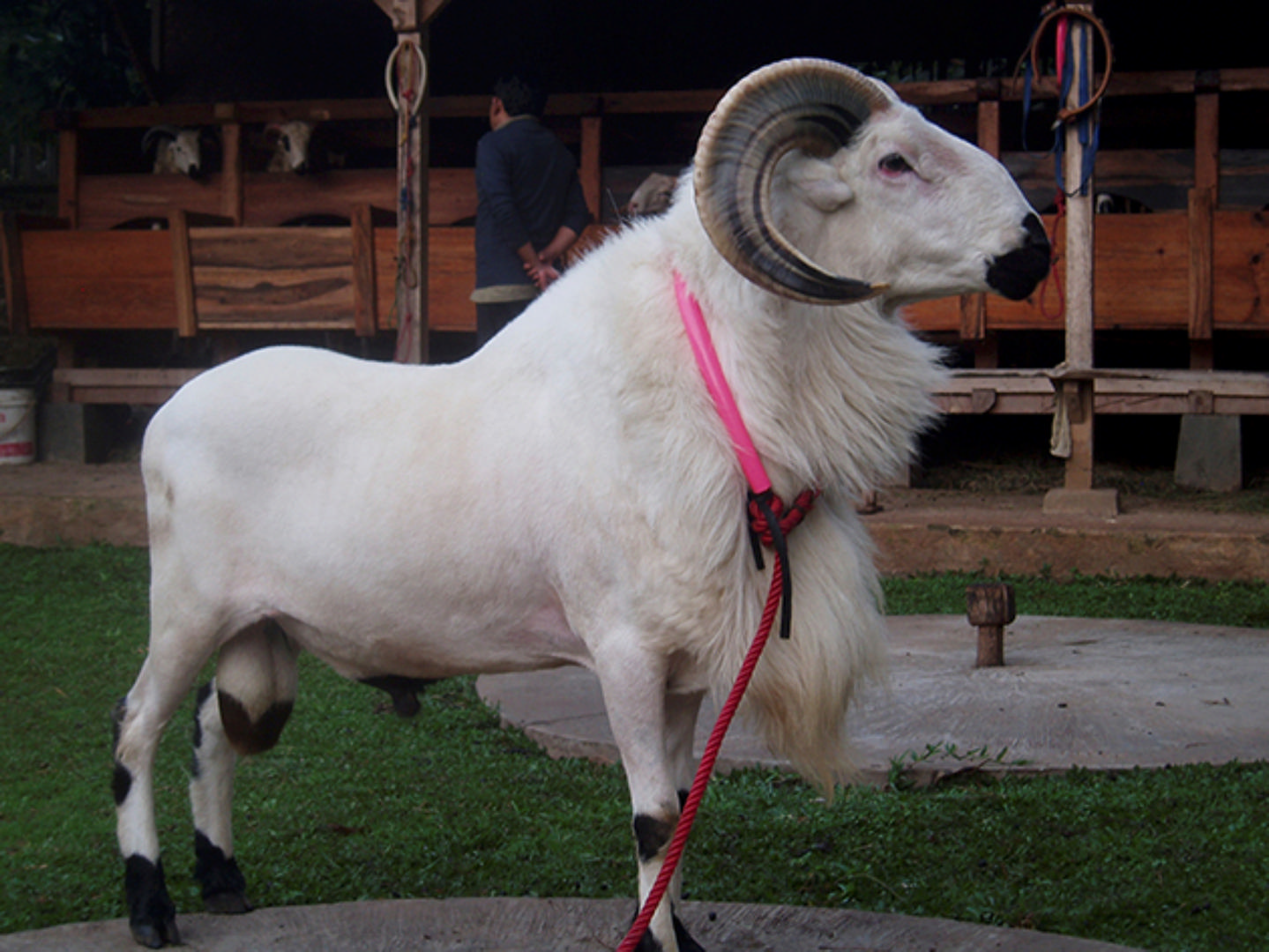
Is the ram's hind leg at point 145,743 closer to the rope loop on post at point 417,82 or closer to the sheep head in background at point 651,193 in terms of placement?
the rope loop on post at point 417,82

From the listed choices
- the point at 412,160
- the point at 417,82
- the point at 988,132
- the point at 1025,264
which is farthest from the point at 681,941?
the point at 988,132

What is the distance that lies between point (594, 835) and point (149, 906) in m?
1.33

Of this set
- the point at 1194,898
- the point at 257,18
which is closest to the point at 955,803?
the point at 1194,898

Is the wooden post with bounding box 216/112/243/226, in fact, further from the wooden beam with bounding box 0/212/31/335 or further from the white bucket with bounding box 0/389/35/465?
the white bucket with bounding box 0/389/35/465

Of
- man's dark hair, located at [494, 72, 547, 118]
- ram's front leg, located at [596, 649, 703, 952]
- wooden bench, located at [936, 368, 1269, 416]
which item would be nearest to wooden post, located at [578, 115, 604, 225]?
man's dark hair, located at [494, 72, 547, 118]

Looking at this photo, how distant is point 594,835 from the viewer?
4055 mm

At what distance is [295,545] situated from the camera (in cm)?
319

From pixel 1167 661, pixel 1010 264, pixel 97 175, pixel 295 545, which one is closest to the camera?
pixel 1010 264

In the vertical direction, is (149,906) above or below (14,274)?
below

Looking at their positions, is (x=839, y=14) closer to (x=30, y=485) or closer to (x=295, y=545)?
(x=30, y=485)

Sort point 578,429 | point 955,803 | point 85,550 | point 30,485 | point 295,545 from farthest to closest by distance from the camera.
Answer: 1. point 30,485
2. point 85,550
3. point 955,803
4. point 295,545
5. point 578,429

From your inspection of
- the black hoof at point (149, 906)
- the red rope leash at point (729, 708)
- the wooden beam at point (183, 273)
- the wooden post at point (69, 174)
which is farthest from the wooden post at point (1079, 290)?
the wooden post at point (69, 174)

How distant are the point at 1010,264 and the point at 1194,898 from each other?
1.70 metres

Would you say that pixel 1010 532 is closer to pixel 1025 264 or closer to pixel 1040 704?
pixel 1040 704
